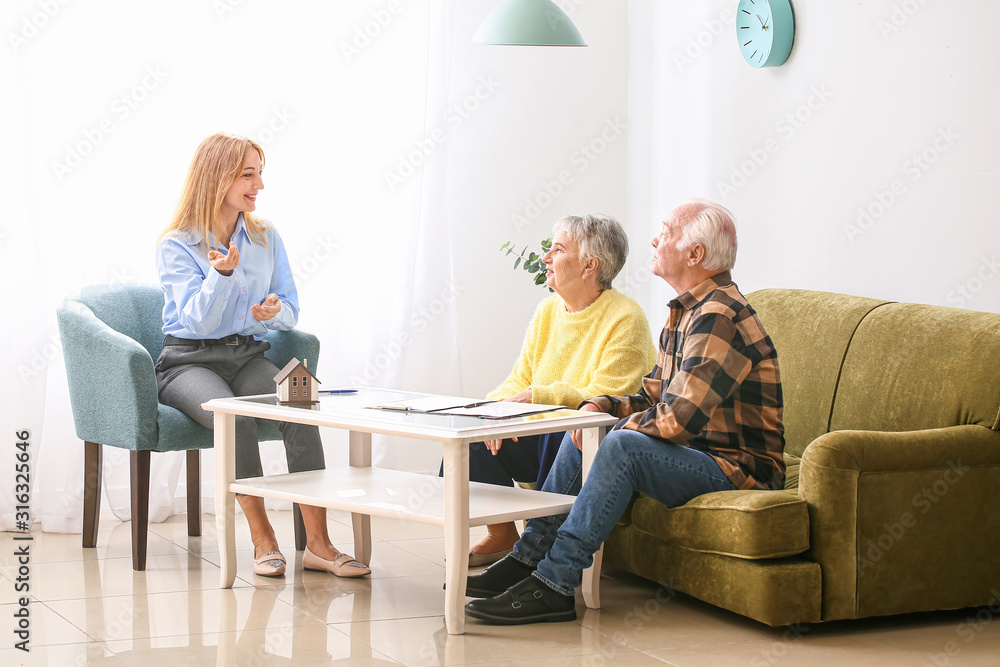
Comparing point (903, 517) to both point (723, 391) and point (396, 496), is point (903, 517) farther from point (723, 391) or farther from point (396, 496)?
→ point (396, 496)

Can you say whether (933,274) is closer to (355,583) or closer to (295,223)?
(355,583)

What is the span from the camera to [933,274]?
327 centimetres

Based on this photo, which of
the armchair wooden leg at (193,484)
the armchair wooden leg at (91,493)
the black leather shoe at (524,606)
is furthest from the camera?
the armchair wooden leg at (193,484)

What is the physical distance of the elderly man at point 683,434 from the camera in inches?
105

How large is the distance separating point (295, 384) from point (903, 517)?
1.57 m

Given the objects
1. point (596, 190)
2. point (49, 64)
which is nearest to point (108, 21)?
point (49, 64)

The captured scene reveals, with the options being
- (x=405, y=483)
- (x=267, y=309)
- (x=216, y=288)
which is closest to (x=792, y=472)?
(x=405, y=483)

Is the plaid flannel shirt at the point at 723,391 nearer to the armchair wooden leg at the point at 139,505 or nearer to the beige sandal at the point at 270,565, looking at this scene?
the beige sandal at the point at 270,565

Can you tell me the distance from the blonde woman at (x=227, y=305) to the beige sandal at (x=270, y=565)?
4cm

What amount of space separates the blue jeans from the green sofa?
59mm

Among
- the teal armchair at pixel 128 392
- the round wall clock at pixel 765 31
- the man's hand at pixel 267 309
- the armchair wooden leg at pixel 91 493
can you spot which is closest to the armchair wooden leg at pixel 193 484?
the teal armchair at pixel 128 392

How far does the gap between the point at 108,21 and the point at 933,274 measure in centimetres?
293

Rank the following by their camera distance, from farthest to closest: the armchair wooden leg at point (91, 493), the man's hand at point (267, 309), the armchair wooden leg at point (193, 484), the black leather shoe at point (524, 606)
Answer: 1. the armchair wooden leg at point (193, 484)
2. the armchair wooden leg at point (91, 493)
3. the man's hand at point (267, 309)
4. the black leather shoe at point (524, 606)

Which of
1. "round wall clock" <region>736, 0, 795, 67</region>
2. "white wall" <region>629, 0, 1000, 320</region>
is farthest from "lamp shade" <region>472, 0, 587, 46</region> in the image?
"white wall" <region>629, 0, 1000, 320</region>
